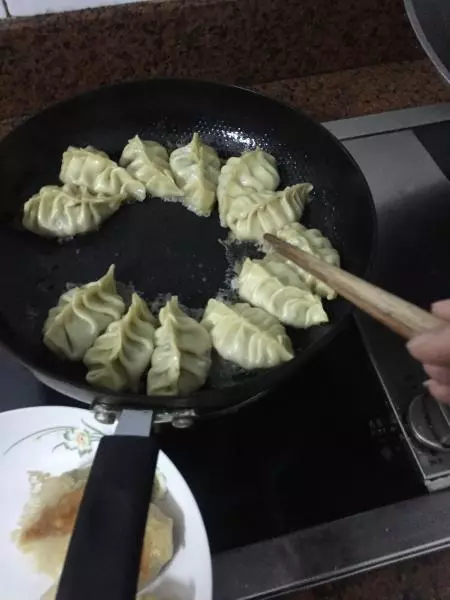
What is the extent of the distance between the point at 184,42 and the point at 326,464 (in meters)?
0.74

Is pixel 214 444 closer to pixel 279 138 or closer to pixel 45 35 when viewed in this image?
pixel 279 138

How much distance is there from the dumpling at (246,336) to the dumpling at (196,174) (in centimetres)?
19

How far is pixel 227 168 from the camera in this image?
1060 millimetres

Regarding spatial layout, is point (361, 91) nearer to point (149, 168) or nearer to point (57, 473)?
point (149, 168)

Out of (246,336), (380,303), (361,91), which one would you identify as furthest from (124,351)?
(361,91)

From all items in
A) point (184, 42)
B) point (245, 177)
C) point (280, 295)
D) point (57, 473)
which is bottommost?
point (57, 473)

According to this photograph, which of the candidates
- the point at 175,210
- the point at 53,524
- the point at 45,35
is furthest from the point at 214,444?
the point at 45,35

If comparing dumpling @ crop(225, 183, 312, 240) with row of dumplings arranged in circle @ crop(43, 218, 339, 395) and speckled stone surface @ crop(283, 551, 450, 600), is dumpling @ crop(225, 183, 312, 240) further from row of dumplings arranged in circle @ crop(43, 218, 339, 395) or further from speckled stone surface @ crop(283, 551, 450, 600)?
speckled stone surface @ crop(283, 551, 450, 600)

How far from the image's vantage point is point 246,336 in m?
0.85

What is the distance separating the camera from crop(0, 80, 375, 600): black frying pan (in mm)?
851

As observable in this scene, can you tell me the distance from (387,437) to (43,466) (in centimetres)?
→ 43

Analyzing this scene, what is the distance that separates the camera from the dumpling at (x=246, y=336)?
2.78 feet

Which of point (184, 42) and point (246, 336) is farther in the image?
point (184, 42)

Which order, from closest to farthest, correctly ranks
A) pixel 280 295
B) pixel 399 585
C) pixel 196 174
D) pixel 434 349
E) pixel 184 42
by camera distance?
pixel 434 349 → pixel 399 585 → pixel 280 295 → pixel 196 174 → pixel 184 42
